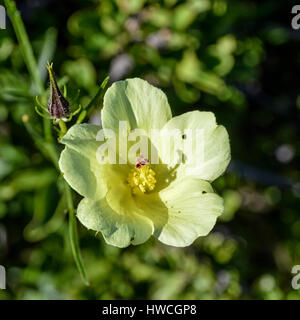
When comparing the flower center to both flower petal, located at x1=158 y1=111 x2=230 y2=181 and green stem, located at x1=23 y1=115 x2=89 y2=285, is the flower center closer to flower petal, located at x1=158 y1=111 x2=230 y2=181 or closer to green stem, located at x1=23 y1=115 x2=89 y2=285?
flower petal, located at x1=158 y1=111 x2=230 y2=181

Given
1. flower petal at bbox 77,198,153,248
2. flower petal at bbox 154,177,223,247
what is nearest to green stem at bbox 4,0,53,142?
flower petal at bbox 77,198,153,248

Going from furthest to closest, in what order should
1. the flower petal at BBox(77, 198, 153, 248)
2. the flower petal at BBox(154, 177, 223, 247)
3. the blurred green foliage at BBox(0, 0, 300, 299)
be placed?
the blurred green foliage at BBox(0, 0, 300, 299)
the flower petal at BBox(154, 177, 223, 247)
the flower petal at BBox(77, 198, 153, 248)

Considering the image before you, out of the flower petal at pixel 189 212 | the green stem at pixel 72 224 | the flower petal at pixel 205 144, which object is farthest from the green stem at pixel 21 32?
the flower petal at pixel 189 212

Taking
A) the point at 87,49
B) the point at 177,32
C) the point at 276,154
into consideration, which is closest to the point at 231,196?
the point at 276,154

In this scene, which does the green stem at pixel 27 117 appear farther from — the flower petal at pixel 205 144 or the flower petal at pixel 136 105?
the flower petal at pixel 205 144

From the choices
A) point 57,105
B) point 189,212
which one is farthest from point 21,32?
point 189,212

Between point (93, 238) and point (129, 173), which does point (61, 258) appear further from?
point (129, 173)

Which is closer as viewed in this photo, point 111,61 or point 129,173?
point 129,173
